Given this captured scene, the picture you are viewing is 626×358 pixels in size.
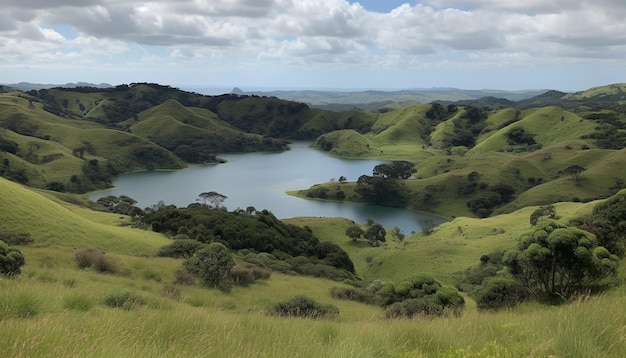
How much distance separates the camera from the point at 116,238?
1596 inches

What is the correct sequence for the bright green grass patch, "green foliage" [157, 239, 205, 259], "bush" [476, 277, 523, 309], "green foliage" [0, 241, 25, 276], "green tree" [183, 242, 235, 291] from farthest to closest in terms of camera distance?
the bright green grass patch, "green foliage" [157, 239, 205, 259], "green tree" [183, 242, 235, 291], "bush" [476, 277, 523, 309], "green foliage" [0, 241, 25, 276]

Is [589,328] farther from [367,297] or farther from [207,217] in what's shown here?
[207,217]

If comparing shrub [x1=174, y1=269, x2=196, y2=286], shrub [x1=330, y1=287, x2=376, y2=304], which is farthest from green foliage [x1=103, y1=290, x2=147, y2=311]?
shrub [x1=330, y1=287, x2=376, y2=304]

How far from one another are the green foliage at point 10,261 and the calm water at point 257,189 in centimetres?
9717

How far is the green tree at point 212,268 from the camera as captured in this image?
1072 inches

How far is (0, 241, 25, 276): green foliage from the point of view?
20.1 meters

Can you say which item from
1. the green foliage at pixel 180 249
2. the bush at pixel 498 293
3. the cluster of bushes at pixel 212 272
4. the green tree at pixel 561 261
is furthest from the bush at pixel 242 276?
the green tree at pixel 561 261

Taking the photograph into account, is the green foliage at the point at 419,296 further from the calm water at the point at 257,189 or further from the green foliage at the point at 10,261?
the calm water at the point at 257,189

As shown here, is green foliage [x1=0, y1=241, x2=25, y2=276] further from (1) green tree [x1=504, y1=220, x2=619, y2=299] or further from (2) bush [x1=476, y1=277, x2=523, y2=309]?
(1) green tree [x1=504, y1=220, x2=619, y2=299]

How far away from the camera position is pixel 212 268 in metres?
27.1

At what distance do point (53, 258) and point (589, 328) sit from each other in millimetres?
29575

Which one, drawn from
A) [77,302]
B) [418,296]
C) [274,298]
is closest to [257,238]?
[274,298]

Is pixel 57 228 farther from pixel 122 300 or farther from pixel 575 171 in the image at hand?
pixel 575 171

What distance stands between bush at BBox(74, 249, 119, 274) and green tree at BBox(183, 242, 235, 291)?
14.6 ft
